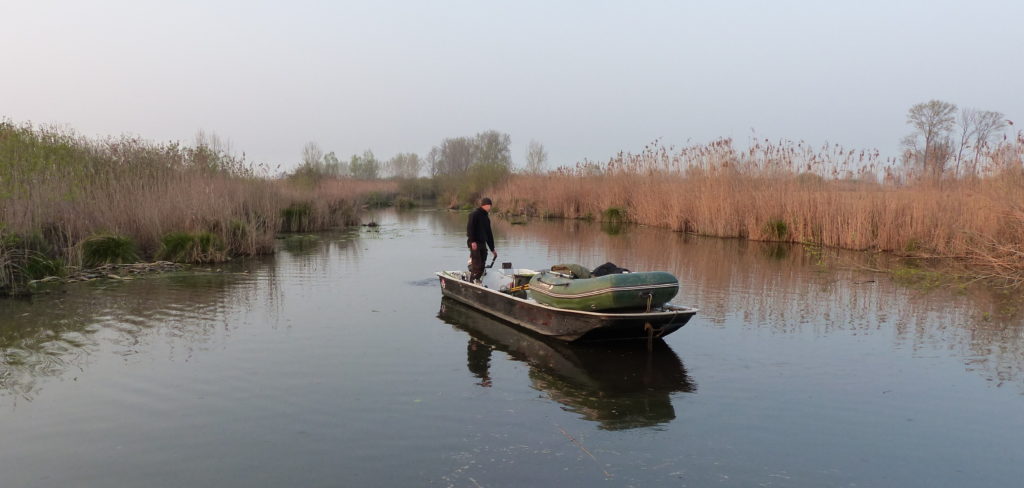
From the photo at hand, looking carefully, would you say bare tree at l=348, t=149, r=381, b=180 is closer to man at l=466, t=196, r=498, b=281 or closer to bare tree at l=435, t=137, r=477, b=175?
bare tree at l=435, t=137, r=477, b=175

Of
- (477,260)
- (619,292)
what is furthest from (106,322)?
(619,292)

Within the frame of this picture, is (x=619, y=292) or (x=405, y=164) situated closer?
(x=619, y=292)

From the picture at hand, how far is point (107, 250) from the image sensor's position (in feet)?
43.7

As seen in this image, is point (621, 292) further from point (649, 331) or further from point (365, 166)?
point (365, 166)

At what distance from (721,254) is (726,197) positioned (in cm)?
502

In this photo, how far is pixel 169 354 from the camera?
7.23 meters

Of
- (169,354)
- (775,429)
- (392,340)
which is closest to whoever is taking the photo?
(775,429)

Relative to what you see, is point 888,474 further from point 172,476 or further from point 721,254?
point 721,254

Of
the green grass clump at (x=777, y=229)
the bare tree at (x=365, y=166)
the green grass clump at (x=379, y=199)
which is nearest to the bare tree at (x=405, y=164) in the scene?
the bare tree at (x=365, y=166)

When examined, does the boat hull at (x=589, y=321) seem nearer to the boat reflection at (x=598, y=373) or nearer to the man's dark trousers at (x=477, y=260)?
the boat reflection at (x=598, y=373)

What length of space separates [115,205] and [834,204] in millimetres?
17252

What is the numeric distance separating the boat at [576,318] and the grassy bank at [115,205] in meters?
7.52

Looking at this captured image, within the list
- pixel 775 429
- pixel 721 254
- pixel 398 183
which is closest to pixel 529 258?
pixel 721 254

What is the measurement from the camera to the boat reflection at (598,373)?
5.72 meters
